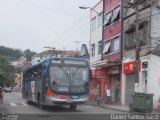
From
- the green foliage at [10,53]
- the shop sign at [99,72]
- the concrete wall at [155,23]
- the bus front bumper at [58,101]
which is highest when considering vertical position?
the green foliage at [10,53]

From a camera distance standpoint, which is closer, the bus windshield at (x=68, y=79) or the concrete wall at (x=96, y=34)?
the bus windshield at (x=68, y=79)

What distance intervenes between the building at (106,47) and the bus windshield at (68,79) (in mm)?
Answer: 14639

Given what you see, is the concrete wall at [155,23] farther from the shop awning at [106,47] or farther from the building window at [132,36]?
the shop awning at [106,47]

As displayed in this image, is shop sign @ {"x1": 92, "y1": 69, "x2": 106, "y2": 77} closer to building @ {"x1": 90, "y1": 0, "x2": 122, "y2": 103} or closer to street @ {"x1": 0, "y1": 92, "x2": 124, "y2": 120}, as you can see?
building @ {"x1": 90, "y1": 0, "x2": 122, "y2": 103}

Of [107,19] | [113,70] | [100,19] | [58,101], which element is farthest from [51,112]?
[100,19]

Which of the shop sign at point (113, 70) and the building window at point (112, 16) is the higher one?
the building window at point (112, 16)

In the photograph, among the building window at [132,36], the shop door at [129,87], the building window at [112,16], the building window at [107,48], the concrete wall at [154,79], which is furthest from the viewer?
the building window at [107,48]

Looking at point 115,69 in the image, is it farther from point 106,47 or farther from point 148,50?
point 148,50

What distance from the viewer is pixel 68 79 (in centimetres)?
2653

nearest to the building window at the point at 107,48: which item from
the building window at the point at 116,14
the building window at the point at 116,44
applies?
the building window at the point at 116,44

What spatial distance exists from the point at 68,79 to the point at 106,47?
20.1 m

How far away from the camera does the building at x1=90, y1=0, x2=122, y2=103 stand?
42688 mm

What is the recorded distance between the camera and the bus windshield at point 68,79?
26.4 metres

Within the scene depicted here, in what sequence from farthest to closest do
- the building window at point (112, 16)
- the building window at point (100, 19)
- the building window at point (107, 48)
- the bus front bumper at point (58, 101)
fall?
1. the building window at point (100, 19)
2. the building window at point (107, 48)
3. the building window at point (112, 16)
4. the bus front bumper at point (58, 101)
